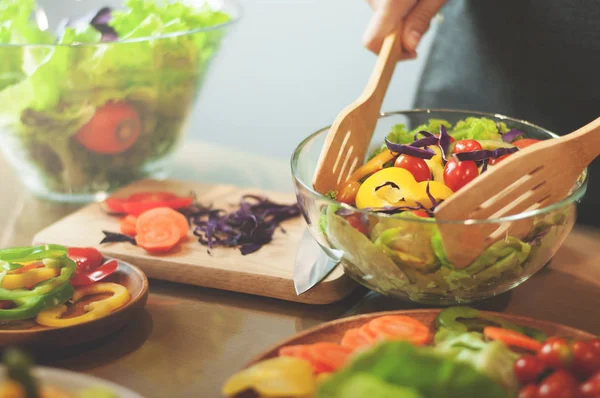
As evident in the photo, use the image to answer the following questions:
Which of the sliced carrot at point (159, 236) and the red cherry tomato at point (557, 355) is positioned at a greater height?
the red cherry tomato at point (557, 355)

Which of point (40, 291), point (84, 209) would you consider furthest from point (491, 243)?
point (84, 209)

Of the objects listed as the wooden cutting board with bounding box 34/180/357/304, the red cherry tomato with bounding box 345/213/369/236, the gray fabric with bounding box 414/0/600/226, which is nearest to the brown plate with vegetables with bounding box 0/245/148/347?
the wooden cutting board with bounding box 34/180/357/304

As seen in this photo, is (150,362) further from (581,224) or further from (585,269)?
(581,224)

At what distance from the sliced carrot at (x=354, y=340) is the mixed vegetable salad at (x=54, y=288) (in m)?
0.36

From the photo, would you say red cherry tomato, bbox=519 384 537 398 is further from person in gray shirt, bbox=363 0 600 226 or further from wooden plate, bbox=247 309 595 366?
person in gray shirt, bbox=363 0 600 226

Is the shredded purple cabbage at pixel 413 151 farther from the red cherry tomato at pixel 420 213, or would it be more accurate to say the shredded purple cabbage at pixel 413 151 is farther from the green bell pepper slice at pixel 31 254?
the green bell pepper slice at pixel 31 254

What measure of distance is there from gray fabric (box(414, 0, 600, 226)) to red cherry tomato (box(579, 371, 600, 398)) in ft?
2.85

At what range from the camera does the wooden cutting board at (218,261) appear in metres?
1.26

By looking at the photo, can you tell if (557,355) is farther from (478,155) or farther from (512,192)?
(478,155)

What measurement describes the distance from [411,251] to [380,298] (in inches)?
9.5

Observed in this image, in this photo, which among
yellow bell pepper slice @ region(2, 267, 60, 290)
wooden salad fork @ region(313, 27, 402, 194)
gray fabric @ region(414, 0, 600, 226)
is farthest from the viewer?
gray fabric @ region(414, 0, 600, 226)

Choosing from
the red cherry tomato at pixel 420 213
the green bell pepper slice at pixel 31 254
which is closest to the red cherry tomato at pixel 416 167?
the red cherry tomato at pixel 420 213

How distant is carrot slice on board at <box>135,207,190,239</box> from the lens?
56.4 inches

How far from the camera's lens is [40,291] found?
42.8 inches
